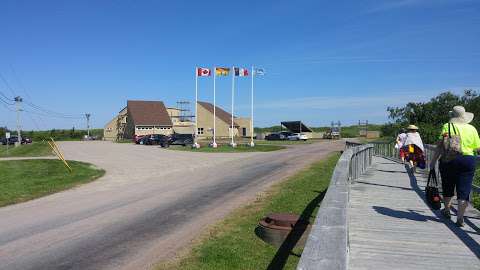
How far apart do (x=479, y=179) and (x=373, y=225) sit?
377 inches

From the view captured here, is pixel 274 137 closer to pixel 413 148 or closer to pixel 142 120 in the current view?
pixel 142 120

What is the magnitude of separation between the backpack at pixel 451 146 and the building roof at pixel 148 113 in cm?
7600

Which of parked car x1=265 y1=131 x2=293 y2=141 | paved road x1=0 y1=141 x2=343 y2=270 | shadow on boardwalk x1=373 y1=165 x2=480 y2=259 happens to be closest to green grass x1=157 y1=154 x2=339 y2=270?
paved road x1=0 y1=141 x2=343 y2=270

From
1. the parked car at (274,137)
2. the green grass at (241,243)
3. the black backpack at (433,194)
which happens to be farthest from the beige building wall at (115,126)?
the black backpack at (433,194)

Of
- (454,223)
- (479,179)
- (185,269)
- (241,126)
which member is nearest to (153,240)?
(185,269)

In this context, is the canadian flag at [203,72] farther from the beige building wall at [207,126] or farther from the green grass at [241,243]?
the green grass at [241,243]

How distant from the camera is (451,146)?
7180mm

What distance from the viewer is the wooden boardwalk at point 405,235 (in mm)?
5738

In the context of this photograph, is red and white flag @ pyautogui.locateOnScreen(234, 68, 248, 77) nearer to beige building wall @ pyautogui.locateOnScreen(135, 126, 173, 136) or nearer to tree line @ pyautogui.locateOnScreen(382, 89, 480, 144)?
tree line @ pyautogui.locateOnScreen(382, 89, 480, 144)

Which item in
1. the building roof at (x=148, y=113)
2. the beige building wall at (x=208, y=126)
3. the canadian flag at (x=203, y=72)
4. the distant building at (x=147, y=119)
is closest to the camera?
the canadian flag at (x=203, y=72)

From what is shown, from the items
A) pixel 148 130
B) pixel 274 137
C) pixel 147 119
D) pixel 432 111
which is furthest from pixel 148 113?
pixel 432 111

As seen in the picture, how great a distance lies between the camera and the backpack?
716cm

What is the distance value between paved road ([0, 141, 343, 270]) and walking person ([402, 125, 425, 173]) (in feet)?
15.2

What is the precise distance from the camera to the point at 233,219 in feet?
34.6
